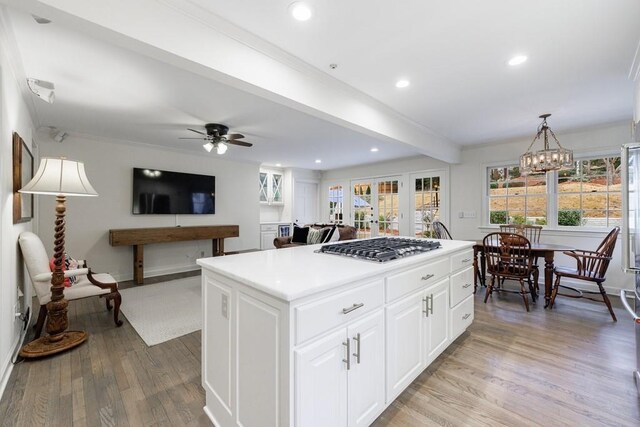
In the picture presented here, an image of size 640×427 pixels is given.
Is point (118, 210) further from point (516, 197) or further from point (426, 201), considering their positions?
point (516, 197)

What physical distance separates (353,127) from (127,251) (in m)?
4.37

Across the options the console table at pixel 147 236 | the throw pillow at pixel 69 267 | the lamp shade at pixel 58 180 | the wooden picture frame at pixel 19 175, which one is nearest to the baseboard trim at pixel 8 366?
the throw pillow at pixel 69 267

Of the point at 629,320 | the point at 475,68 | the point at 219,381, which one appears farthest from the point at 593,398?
the point at 475,68

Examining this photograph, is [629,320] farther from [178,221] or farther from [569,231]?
[178,221]

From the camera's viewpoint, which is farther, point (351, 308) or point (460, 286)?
point (460, 286)

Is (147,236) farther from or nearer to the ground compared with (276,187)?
nearer to the ground

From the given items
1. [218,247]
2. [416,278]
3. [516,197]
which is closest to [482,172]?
[516,197]

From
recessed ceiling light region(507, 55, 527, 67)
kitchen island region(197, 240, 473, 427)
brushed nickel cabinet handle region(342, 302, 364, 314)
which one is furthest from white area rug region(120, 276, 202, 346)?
recessed ceiling light region(507, 55, 527, 67)

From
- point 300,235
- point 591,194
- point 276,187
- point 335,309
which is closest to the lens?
point 335,309

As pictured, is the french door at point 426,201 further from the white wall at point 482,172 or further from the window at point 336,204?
the window at point 336,204

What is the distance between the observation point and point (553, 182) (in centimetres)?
429

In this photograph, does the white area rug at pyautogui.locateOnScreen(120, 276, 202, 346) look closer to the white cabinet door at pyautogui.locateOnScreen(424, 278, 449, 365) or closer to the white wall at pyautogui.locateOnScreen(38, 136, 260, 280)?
the white wall at pyautogui.locateOnScreen(38, 136, 260, 280)

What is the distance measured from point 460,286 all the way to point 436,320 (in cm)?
55

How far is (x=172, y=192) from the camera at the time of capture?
5129 millimetres
